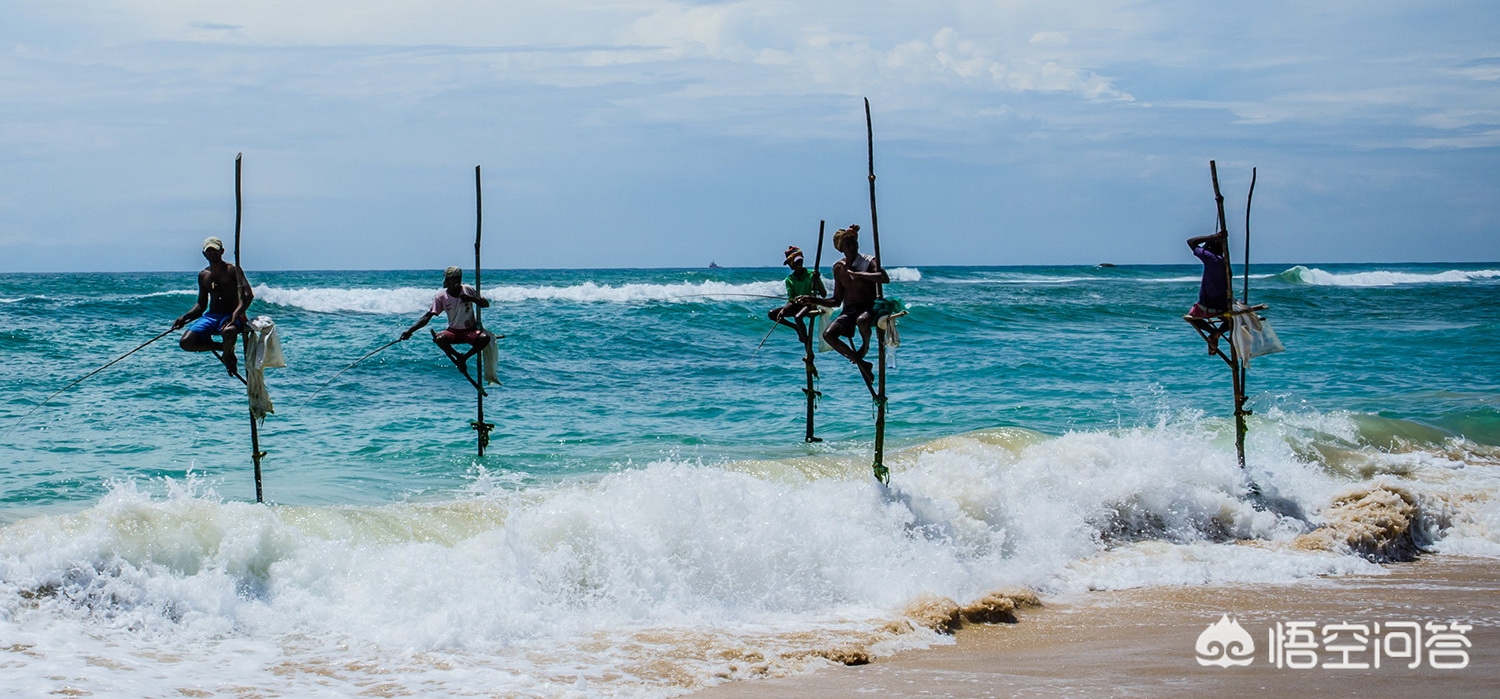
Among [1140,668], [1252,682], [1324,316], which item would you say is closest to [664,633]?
[1140,668]

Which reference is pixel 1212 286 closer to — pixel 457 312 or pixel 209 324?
pixel 457 312

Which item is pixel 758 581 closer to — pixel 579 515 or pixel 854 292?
pixel 579 515

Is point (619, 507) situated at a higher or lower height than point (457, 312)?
lower

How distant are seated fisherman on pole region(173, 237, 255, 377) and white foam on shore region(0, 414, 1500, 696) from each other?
1193mm

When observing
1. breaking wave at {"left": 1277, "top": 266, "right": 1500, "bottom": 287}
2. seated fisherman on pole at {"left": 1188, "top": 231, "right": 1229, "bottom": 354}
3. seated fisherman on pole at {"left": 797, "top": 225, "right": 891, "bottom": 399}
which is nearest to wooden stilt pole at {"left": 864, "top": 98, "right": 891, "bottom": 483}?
seated fisherman on pole at {"left": 797, "top": 225, "right": 891, "bottom": 399}

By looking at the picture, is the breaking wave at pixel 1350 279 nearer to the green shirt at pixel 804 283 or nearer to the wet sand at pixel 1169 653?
the green shirt at pixel 804 283

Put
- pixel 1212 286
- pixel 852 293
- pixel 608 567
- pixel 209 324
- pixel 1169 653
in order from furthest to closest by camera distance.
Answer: pixel 1212 286, pixel 852 293, pixel 209 324, pixel 608 567, pixel 1169 653

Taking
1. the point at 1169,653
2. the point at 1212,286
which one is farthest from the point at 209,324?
the point at 1212,286

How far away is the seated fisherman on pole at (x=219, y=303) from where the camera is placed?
339 inches

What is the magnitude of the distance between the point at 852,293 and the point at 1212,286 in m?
3.49

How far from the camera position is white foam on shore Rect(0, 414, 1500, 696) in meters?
6.60

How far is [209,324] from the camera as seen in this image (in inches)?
342

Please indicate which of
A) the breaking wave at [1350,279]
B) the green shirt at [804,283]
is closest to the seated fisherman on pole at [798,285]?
the green shirt at [804,283]

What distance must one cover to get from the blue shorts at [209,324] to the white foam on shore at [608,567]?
1.26 metres
